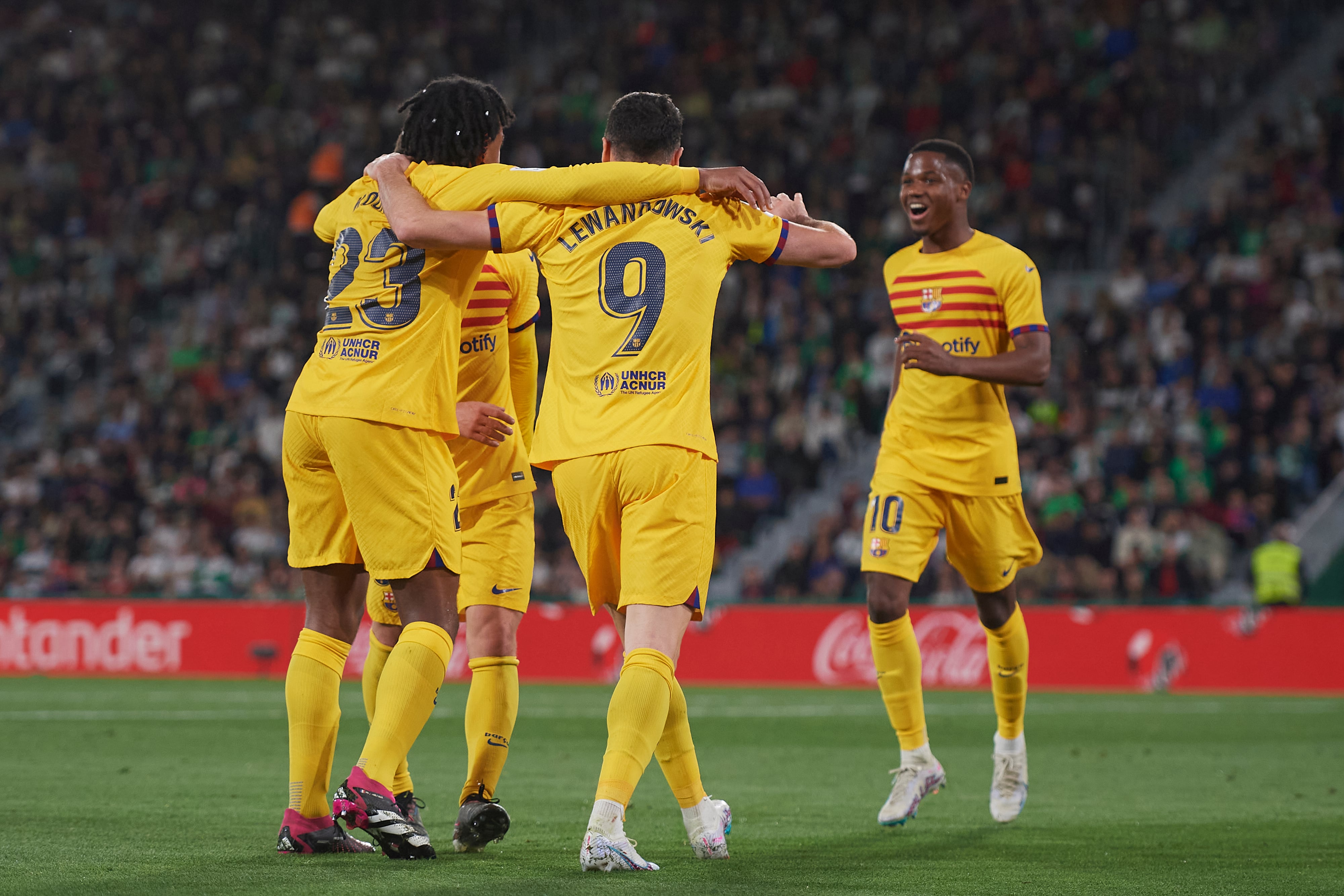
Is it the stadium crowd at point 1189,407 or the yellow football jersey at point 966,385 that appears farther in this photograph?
the stadium crowd at point 1189,407

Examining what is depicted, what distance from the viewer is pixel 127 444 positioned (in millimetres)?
22812

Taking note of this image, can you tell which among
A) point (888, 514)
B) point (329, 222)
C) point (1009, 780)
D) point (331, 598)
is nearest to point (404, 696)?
point (331, 598)

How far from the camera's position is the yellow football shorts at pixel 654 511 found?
16.6 feet

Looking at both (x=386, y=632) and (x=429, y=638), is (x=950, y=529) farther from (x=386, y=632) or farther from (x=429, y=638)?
(x=429, y=638)

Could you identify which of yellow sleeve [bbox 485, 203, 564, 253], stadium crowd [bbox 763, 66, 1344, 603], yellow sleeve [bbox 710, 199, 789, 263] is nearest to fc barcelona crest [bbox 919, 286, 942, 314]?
yellow sleeve [bbox 710, 199, 789, 263]

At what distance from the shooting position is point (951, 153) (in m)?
7.50

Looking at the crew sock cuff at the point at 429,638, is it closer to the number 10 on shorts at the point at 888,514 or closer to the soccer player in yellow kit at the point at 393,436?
the soccer player in yellow kit at the point at 393,436

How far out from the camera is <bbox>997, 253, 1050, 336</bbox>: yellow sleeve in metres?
7.25

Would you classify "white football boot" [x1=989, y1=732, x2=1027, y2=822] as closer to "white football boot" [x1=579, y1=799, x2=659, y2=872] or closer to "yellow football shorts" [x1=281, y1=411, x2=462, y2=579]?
"white football boot" [x1=579, y1=799, x2=659, y2=872]

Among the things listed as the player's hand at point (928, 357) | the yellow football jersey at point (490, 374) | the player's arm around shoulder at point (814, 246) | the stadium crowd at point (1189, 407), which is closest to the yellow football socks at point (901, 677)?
the player's hand at point (928, 357)

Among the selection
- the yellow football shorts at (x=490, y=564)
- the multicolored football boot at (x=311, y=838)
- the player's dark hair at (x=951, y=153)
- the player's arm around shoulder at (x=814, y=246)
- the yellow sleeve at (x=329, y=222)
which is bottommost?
the multicolored football boot at (x=311, y=838)

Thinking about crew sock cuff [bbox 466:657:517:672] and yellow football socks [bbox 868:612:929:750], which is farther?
yellow football socks [bbox 868:612:929:750]

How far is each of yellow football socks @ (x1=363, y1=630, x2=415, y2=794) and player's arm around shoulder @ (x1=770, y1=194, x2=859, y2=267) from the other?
1913mm

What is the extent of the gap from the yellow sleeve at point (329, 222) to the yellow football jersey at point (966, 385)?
2.82 m
